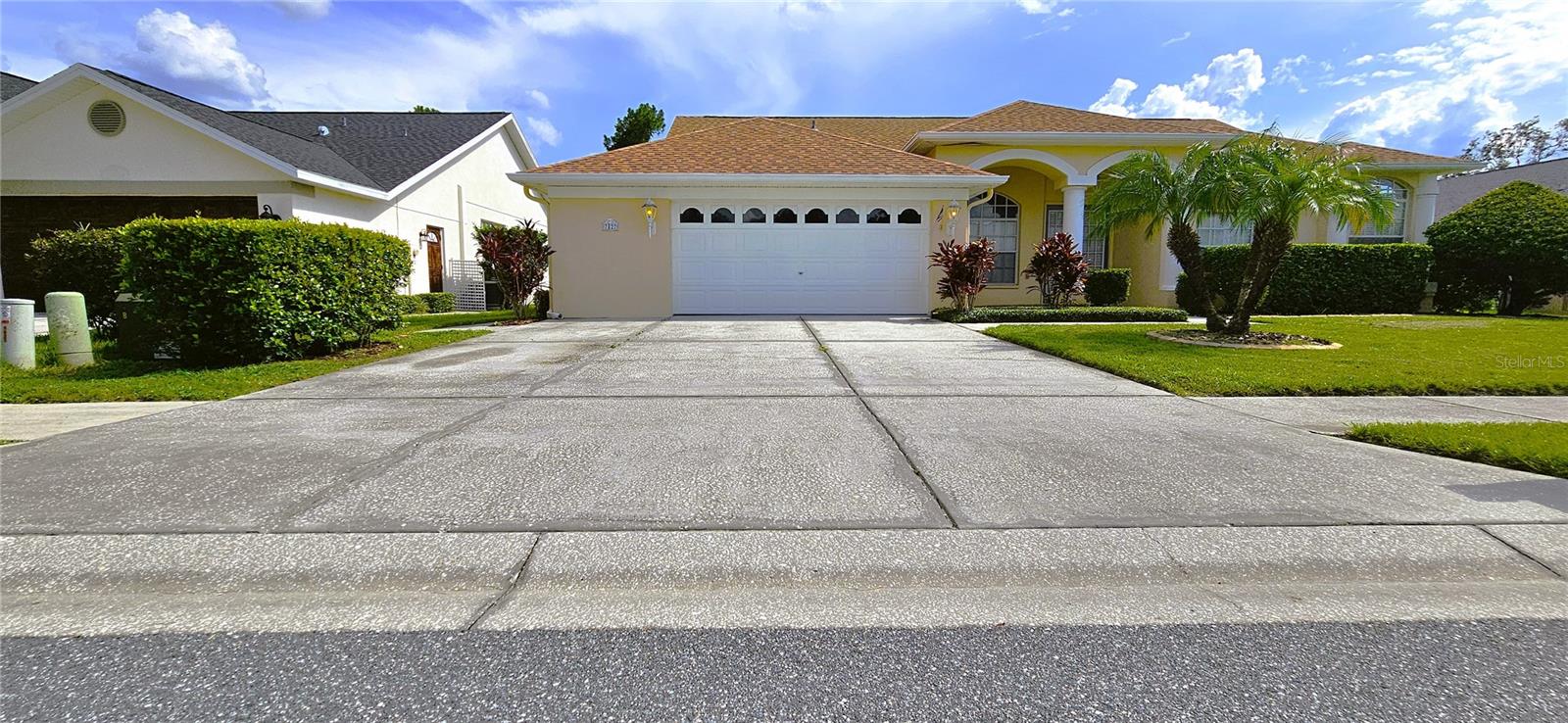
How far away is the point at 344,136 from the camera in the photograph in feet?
69.3

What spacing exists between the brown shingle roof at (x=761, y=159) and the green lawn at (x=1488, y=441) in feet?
33.4

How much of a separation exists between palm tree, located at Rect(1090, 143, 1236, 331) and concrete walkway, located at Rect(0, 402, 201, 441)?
11649 millimetres

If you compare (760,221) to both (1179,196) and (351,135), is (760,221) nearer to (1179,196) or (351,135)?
(1179,196)

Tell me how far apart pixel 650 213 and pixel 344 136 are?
1302 cm

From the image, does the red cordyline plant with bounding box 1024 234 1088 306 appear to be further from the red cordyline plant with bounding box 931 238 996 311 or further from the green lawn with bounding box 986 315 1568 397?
the green lawn with bounding box 986 315 1568 397

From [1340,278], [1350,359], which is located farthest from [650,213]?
[1340,278]

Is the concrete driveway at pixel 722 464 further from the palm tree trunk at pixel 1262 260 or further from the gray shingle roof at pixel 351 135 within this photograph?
the gray shingle roof at pixel 351 135

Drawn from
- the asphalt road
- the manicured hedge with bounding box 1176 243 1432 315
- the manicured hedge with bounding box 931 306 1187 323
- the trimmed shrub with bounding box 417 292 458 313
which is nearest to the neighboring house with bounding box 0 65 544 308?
the trimmed shrub with bounding box 417 292 458 313

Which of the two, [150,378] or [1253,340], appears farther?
[1253,340]

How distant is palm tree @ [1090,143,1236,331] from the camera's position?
10.1 metres

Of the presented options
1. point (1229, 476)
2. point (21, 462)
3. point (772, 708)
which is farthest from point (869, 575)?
point (21, 462)

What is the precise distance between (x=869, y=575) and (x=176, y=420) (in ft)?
18.5

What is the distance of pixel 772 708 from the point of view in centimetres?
207

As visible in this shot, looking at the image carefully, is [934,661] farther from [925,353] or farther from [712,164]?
[712,164]
